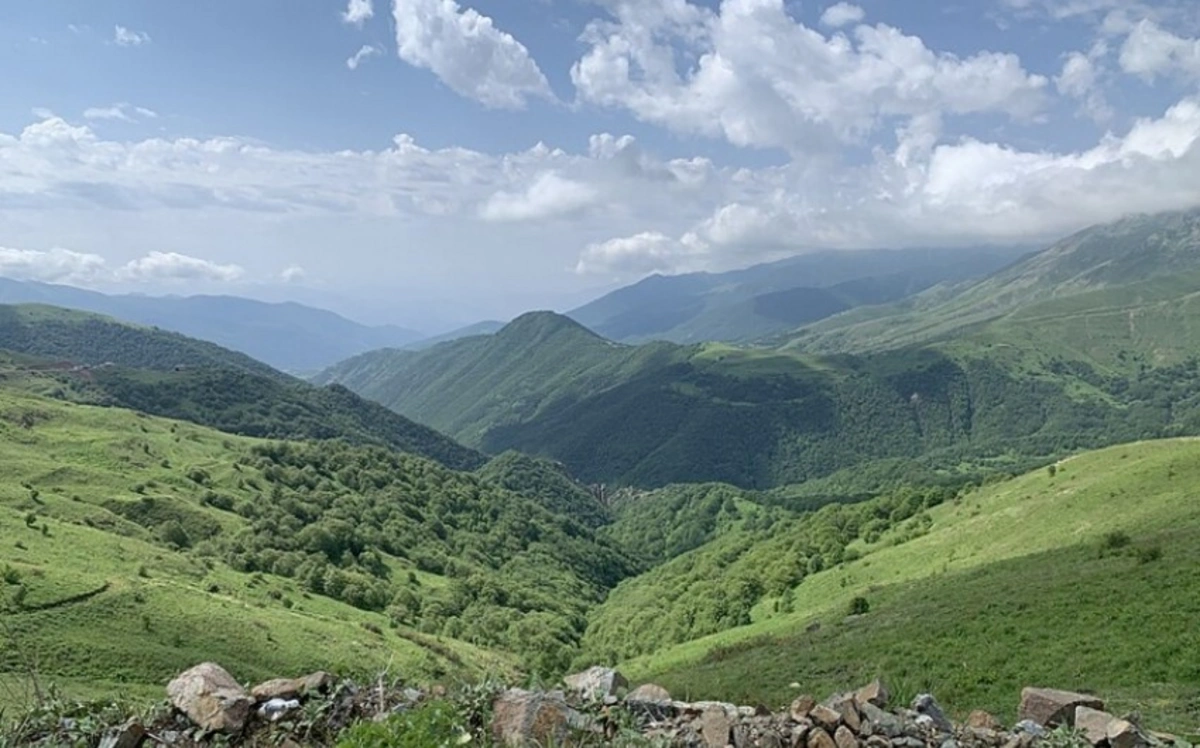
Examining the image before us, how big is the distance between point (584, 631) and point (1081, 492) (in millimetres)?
71269

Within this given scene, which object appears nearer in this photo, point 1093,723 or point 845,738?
point 845,738

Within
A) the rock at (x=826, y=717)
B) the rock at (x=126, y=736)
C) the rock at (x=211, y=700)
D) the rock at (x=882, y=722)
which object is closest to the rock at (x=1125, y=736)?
the rock at (x=882, y=722)

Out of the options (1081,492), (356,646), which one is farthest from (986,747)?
(1081,492)

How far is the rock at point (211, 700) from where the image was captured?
996 cm

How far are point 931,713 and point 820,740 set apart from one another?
2594mm

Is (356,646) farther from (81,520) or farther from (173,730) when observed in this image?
(173,730)

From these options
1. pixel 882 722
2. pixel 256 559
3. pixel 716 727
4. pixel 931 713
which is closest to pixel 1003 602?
pixel 931 713

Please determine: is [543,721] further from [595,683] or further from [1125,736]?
[1125,736]

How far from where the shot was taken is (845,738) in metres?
10.3

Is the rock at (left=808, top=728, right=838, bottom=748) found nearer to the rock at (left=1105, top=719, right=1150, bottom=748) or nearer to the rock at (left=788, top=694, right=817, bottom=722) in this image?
the rock at (left=788, top=694, right=817, bottom=722)

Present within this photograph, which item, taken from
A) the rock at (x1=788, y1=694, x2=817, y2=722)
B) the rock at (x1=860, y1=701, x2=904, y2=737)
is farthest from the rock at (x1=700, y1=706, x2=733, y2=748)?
the rock at (x1=860, y1=701, x2=904, y2=737)

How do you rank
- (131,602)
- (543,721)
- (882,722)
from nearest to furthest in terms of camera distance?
(543,721)
(882,722)
(131,602)

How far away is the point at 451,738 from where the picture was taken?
863 cm

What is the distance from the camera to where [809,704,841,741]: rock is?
415 inches
